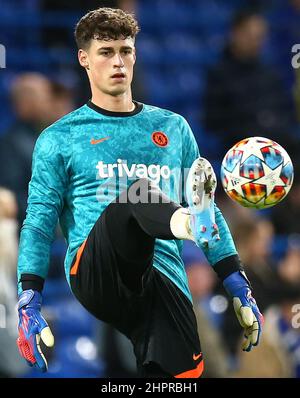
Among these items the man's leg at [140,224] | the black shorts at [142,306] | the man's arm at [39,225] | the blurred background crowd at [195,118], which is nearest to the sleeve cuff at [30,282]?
the man's arm at [39,225]

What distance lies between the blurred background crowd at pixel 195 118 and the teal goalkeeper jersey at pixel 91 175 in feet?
6.34

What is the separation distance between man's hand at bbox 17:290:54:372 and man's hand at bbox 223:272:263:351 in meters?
0.94

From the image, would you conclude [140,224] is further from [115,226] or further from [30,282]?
[30,282]

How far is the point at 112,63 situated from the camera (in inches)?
216

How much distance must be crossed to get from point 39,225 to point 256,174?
106cm

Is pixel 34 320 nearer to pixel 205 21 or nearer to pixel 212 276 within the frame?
pixel 212 276

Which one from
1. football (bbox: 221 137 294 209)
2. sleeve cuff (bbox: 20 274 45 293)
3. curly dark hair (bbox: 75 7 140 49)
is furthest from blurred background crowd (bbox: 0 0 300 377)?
football (bbox: 221 137 294 209)

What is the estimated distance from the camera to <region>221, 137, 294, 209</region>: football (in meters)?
5.34

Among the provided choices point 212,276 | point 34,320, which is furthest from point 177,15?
point 34,320

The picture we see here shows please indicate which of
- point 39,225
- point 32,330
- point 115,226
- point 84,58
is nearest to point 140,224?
point 115,226

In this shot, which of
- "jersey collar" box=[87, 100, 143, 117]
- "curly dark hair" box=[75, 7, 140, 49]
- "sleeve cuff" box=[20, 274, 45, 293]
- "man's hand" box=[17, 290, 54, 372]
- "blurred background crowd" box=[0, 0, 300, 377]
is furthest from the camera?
"blurred background crowd" box=[0, 0, 300, 377]

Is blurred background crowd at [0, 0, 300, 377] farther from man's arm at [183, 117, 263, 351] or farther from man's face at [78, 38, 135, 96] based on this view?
man's face at [78, 38, 135, 96]

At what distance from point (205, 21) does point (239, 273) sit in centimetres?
659

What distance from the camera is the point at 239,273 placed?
18.5 ft
